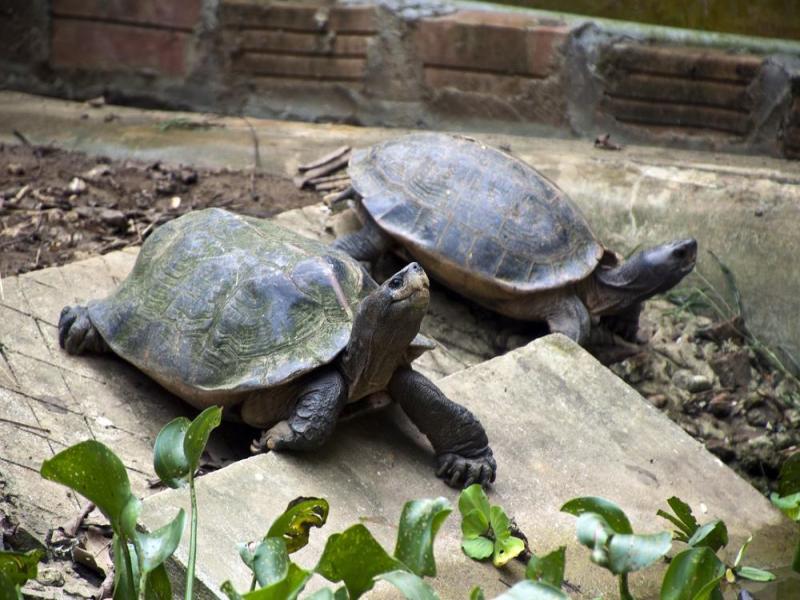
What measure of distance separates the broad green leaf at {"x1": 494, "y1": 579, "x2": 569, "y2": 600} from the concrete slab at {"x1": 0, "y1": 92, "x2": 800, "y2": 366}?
3764 millimetres

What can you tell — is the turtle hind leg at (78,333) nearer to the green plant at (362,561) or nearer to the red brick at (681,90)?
the green plant at (362,561)

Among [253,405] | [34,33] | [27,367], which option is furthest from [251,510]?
[34,33]

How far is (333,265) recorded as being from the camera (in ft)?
13.0

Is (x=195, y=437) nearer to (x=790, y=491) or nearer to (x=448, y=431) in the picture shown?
(x=448, y=431)

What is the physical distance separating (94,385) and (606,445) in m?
1.85

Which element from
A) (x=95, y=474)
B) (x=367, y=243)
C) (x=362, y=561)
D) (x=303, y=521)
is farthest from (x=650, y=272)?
(x=95, y=474)

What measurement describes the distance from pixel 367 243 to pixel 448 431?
1753mm

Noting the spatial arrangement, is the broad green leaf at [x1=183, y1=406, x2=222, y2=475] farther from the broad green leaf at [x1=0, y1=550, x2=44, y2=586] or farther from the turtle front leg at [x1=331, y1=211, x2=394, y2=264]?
the turtle front leg at [x1=331, y1=211, x2=394, y2=264]

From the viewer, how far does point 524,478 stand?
12.7ft

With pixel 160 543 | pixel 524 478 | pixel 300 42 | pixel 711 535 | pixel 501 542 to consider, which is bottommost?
pixel 524 478

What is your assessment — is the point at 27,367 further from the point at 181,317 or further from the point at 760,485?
the point at 760,485

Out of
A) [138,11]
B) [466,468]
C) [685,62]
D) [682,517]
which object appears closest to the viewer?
[682,517]

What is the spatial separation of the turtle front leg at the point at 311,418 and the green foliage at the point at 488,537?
1.74ft

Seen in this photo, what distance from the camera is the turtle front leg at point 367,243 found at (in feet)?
17.4
